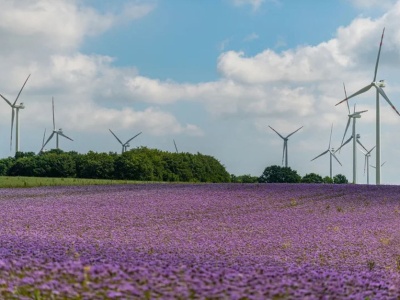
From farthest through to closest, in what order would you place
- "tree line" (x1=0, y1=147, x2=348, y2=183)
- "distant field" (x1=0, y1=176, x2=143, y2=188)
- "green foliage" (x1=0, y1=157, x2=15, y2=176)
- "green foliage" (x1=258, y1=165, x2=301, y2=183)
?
"green foliage" (x1=0, y1=157, x2=15, y2=176), "tree line" (x1=0, y1=147, x2=348, y2=183), "green foliage" (x1=258, y1=165, x2=301, y2=183), "distant field" (x1=0, y1=176, x2=143, y2=188)

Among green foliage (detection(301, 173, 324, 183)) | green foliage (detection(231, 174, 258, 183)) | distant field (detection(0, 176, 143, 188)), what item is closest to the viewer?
distant field (detection(0, 176, 143, 188))

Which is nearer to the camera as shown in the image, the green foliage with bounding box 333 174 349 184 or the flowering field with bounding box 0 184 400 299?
the flowering field with bounding box 0 184 400 299

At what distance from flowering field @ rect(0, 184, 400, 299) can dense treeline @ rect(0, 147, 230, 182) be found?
26.1 meters

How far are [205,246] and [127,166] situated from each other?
4473 centimetres

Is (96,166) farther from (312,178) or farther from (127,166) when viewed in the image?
(312,178)

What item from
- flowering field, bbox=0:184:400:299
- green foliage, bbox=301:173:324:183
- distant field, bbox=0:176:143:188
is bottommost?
flowering field, bbox=0:184:400:299

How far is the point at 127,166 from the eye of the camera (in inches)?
2127

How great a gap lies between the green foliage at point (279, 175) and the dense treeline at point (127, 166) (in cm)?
790

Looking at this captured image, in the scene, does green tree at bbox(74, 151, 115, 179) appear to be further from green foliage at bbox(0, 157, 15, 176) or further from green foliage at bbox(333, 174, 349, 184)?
green foliage at bbox(333, 174, 349, 184)

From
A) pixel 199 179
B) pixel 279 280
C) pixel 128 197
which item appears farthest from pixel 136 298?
pixel 199 179

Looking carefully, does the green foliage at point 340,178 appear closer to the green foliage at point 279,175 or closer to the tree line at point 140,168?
the tree line at point 140,168

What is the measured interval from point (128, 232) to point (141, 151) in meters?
47.5

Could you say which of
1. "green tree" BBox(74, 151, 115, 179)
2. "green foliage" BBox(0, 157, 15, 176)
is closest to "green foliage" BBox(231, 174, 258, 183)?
"green tree" BBox(74, 151, 115, 179)

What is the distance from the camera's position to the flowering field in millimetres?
4664
